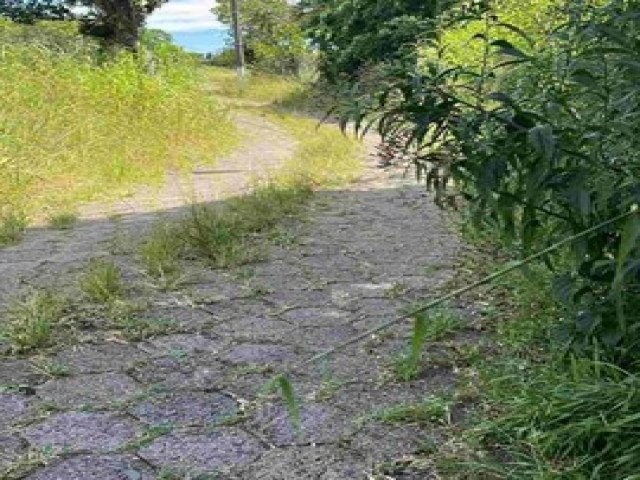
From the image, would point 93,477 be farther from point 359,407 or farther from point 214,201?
point 214,201

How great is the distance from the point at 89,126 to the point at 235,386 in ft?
15.5

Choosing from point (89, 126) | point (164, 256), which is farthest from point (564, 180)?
point (89, 126)

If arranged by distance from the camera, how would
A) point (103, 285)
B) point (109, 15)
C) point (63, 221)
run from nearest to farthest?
point (103, 285), point (63, 221), point (109, 15)

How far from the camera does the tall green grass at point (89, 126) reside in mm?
4910

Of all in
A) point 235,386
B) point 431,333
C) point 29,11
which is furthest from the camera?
point 29,11

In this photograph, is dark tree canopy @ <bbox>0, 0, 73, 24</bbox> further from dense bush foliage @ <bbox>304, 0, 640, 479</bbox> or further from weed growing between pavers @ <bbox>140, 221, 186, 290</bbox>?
dense bush foliage @ <bbox>304, 0, 640, 479</bbox>

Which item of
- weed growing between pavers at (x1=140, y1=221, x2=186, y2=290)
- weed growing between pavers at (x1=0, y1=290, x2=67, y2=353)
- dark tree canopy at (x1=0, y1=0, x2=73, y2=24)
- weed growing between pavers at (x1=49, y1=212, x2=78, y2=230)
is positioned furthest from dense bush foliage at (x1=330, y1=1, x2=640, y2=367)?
dark tree canopy at (x1=0, y1=0, x2=73, y2=24)

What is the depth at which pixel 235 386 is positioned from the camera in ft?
5.96

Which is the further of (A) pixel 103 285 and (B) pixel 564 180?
(A) pixel 103 285

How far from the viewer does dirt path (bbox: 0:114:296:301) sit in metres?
3.01

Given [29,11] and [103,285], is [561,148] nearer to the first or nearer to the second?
[103,285]

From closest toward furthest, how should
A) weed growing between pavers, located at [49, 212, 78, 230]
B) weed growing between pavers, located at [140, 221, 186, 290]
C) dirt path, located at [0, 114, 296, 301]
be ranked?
1. weed growing between pavers, located at [140, 221, 186, 290]
2. dirt path, located at [0, 114, 296, 301]
3. weed growing between pavers, located at [49, 212, 78, 230]

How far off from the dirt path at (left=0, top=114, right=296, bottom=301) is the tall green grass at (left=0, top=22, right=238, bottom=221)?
9.9 inches

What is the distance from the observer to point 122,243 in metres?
3.37
